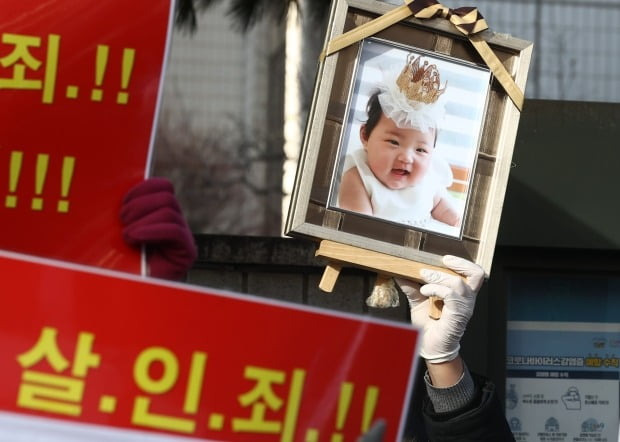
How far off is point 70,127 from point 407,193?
108 cm

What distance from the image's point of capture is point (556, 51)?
12828 millimetres

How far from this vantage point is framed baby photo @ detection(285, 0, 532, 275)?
2.96 metres

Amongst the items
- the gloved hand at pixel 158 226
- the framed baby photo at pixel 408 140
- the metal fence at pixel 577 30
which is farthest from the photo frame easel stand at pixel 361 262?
the metal fence at pixel 577 30

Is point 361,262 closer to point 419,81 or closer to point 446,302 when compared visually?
point 446,302

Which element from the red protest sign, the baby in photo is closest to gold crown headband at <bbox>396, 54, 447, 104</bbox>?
the baby in photo

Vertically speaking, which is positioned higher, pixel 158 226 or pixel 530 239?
pixel 530 239

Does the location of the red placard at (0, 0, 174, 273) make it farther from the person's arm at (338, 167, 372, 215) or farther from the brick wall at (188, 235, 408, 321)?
the brick wall at (188, 235, 408, 321)

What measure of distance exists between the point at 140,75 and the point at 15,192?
30 cm

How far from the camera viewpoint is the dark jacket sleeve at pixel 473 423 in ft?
10.2

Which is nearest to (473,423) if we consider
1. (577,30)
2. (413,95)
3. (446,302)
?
(446,302)

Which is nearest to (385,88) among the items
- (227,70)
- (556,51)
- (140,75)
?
(140,75)

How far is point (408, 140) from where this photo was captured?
10.0 ft

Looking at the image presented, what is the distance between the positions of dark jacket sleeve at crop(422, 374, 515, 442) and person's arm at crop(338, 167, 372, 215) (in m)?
0.56

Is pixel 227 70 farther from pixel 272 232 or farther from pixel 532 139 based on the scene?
pixel 532 139
